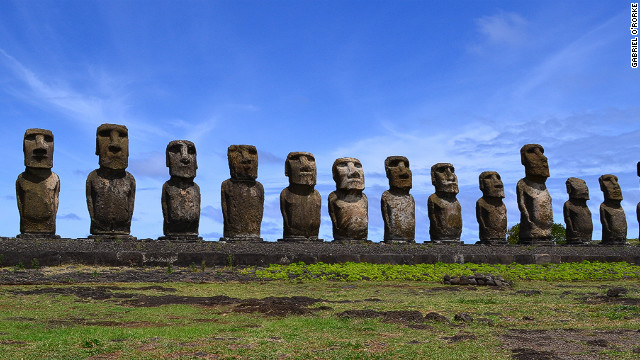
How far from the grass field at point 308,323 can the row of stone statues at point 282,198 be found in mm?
6854

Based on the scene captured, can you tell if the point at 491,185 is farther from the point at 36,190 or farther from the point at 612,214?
the point at 36,190

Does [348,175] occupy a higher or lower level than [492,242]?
higher

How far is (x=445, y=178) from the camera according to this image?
843 inches

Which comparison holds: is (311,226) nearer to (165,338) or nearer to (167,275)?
(167,275)

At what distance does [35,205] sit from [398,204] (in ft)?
34.6

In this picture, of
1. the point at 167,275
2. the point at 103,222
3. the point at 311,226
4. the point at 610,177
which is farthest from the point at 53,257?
the point at 610,177

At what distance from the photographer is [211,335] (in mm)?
6137

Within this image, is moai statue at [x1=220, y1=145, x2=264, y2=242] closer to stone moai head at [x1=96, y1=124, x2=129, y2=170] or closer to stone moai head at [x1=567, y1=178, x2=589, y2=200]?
stone moai head at [x1=96, y1=124, x2=129, y2=170]

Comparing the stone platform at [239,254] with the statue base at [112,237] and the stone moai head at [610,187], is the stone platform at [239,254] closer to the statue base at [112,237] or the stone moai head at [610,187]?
the statue base at [112,237]

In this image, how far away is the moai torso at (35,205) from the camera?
17.1 m

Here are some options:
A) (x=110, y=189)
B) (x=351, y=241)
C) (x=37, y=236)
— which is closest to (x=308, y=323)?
(x=110, y=189)

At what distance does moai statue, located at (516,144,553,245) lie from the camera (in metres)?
22.3

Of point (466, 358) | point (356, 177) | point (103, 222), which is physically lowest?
point (466, 358)

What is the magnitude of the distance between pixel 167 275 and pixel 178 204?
5.67m
